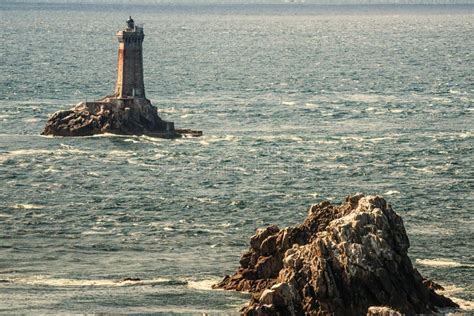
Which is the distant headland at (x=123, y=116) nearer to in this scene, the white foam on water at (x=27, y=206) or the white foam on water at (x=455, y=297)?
the white foam on water at (x=27, y=206)

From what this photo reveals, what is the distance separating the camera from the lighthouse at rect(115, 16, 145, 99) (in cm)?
19475

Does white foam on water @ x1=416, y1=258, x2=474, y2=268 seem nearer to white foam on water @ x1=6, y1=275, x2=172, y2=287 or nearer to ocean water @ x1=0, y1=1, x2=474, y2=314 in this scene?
ocean water @ x1=0, y1=1, x2=474, y2=314

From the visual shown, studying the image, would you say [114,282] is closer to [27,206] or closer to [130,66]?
[27,206]

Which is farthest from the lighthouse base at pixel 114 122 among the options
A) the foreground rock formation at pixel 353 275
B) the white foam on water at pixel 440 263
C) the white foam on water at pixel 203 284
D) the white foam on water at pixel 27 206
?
the foreground rock formation at pixel 353 275

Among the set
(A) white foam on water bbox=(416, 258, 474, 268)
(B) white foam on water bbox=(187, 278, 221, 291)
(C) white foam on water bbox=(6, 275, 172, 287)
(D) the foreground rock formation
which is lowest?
(C) white foam on water bbox=(6, 275, 172, 287)

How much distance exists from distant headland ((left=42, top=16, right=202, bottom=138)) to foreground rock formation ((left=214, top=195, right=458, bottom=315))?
3415 inches

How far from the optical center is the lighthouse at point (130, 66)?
195 metres

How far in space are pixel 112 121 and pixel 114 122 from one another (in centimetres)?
39

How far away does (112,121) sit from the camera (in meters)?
192

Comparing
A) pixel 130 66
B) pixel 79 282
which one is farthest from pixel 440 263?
pixel 130 66

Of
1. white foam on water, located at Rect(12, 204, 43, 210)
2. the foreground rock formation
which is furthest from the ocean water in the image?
the foreground rock formation

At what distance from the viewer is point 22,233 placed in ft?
436

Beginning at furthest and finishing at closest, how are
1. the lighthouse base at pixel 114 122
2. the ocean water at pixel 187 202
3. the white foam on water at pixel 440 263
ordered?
the lighthouse base at pixel 114 122 < the white foam on water at pixel 440 263 < the ocean water at pixel 187 202

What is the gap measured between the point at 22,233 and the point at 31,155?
4430 cm
